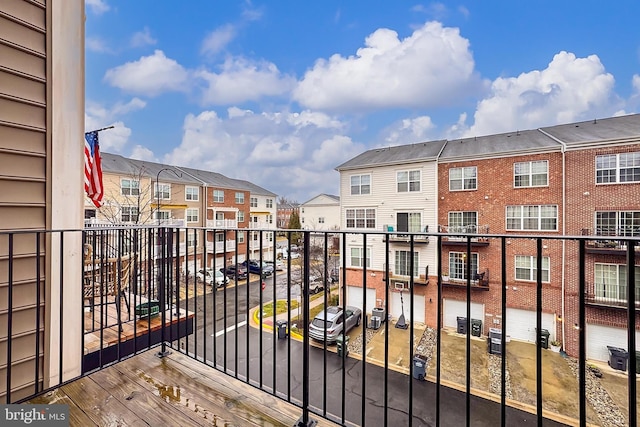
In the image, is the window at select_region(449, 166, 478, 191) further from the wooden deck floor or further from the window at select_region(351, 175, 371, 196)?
the wooden deck floor

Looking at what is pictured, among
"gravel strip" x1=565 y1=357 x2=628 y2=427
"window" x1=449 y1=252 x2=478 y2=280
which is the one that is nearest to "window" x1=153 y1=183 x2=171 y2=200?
"window" x1=449 y1=252 x2=478 y2=280

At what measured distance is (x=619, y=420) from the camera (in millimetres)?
5625

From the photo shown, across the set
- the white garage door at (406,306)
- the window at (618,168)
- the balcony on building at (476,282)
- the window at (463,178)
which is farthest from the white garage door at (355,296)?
the window at (618,168)

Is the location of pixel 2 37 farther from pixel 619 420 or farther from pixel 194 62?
pixel 194 62

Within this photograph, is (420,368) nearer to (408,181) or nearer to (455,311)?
(455,311)

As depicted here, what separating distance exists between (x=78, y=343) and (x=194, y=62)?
15937 mm

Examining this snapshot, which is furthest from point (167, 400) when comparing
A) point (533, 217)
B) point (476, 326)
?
point (533, 217)

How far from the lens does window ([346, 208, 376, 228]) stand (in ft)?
39.0

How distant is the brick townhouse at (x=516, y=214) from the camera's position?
8.05 m

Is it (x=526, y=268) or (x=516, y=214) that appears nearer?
(x=526, y=268)

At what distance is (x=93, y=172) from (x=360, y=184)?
9.51 m

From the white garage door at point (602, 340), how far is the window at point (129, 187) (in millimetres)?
17630

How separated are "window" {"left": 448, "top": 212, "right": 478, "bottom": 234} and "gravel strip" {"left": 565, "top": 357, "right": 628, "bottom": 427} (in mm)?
4809

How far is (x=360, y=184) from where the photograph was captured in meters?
12.2
